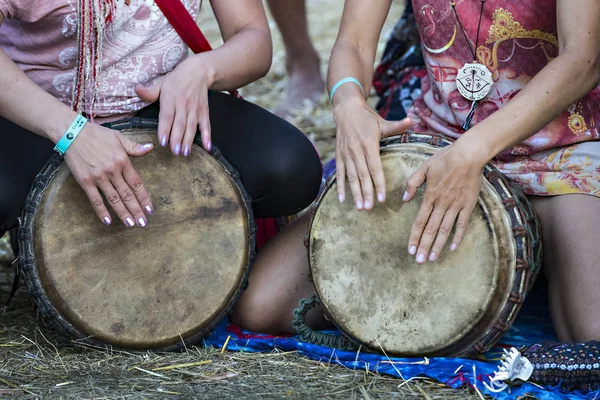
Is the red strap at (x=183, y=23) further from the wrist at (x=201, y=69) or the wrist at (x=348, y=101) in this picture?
the wrist at (x=348, y=101)

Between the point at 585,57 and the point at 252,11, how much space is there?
3.35 feet

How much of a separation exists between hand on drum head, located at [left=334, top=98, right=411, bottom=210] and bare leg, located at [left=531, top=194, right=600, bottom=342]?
0.52 metres

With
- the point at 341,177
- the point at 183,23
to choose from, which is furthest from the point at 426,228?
the point at 183,23

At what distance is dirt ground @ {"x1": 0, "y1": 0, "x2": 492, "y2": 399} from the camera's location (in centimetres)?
214

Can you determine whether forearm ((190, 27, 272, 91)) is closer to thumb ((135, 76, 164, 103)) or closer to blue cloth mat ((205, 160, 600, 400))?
thumb ((135, 76, 164, 103))

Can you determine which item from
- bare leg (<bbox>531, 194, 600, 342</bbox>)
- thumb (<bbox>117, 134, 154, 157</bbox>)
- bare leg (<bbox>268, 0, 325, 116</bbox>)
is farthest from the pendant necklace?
bare leg (<bbox>268, 0, 325, 116</bbox>)

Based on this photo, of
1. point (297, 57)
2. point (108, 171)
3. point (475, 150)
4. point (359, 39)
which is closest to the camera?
point (475, 150)

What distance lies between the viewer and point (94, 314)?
7.50 ft

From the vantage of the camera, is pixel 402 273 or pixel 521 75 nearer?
pixel 402 273

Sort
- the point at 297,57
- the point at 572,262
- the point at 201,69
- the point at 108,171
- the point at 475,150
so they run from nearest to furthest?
the point at 475,150, the point at 108,171, the point at 572,262, the point at 201,69, the point at 297,57

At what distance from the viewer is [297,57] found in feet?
15.9

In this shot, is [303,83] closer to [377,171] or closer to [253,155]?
[253,155]

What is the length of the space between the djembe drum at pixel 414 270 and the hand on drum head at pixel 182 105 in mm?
397

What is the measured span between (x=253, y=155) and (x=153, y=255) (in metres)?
0.44
